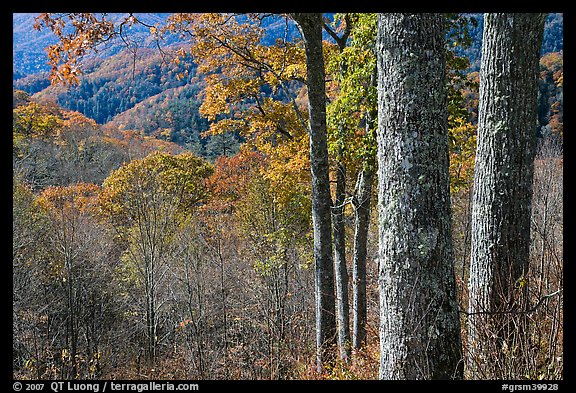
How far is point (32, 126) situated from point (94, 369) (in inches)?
818

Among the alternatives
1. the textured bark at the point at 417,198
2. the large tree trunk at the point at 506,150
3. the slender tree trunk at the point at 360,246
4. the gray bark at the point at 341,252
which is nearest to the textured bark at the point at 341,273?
the gray bark at the point at 341,252

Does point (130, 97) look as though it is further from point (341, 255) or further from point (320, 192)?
point (320, 192)

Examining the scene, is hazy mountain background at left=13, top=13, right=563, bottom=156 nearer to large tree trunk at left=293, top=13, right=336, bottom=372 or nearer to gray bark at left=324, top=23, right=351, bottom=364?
gray bark at left=324, top=23, right=351, bottom=364

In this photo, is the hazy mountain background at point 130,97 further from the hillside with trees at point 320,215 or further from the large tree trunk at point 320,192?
the large tree trunk at point 320,192

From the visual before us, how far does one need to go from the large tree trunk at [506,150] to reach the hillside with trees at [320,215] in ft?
0.06

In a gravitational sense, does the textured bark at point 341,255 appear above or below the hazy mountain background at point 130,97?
below

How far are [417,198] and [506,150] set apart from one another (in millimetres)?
1819

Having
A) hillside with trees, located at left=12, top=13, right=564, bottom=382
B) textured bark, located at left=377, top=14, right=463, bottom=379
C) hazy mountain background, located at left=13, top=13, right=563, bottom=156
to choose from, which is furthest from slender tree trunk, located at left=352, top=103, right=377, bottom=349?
hazy mountain background, located at left=13, top=13, right=563, bottom=156

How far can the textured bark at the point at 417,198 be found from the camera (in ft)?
9.30

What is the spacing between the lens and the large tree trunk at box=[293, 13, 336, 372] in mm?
6559

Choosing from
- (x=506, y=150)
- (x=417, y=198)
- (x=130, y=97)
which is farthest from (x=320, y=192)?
(x=130, y=97)
